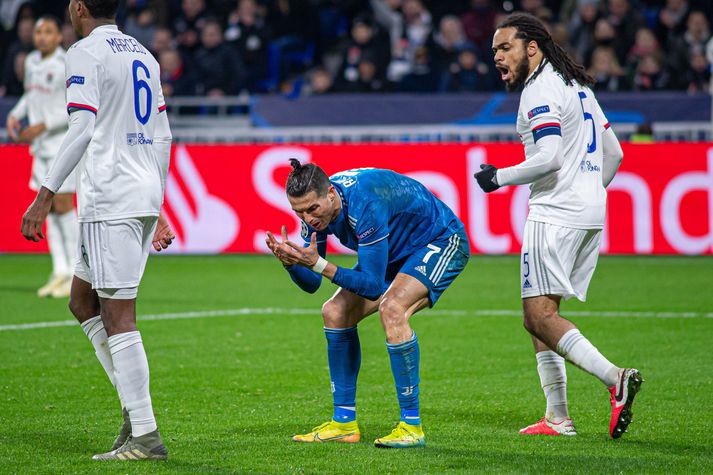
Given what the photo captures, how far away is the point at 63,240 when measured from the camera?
1270 cm

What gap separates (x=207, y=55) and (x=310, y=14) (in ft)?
8.50

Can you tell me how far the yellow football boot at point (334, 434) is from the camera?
5973 mm

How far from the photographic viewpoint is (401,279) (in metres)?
5.95

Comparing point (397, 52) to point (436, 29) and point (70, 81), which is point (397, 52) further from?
point (70, 81)

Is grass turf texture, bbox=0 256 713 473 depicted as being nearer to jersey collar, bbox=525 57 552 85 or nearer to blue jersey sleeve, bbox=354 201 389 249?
blue jersey sleeve, bbox=354 201 389 249

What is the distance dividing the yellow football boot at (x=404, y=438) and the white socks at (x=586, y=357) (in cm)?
87

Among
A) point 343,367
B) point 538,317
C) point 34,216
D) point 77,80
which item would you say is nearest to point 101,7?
point 77,80

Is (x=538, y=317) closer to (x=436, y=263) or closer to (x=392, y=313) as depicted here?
(x=436, y=263)

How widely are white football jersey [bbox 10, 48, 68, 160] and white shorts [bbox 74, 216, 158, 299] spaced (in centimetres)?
725

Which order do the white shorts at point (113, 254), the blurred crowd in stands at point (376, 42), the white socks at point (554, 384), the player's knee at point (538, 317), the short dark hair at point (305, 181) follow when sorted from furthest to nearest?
the blurred crowd in stands at point (376, 42) → the white socks at point (554, 384) → the player's knee at point (538, 317) → the short dark hair at point (305, 181) → the white shorts at point (113, 254)

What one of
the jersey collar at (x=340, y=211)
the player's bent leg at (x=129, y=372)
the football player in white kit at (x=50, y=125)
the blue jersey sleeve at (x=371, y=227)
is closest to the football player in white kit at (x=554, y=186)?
the blue jersey sleeve at (x=371, y=227)

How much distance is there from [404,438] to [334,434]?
0.44m

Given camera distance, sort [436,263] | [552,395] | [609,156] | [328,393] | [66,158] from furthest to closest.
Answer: [328,393], [609,156], [552,395], [436,263], [66,158]

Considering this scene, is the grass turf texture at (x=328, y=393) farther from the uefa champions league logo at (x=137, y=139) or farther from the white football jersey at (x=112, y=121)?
the uefa champions league logo at (x=137, y=139)
